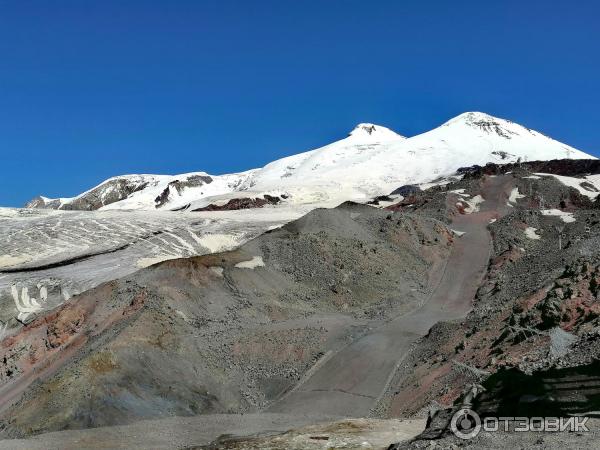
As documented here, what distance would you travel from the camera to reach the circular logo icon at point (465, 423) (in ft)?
48.5

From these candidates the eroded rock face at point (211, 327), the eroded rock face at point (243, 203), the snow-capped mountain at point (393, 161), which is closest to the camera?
the eroded rock face at point (211, 327)

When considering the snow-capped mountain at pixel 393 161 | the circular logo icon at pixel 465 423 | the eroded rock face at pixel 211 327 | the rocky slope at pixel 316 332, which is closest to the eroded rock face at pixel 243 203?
the snow-capped mountain at pixel 393 161

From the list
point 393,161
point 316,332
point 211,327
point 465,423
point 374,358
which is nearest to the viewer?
point 465,423

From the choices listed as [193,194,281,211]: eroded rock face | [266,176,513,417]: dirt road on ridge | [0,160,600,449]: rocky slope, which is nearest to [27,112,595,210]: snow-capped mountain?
[193,194,281,211]: eroded rock face

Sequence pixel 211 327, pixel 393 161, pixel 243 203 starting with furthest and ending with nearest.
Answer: pixel 393 161 → pixel 243 203 → pixel 211 327

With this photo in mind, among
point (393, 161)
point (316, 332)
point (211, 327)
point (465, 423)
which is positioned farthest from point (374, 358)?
point (393, 161)

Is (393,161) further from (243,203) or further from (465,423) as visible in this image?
(465,423)

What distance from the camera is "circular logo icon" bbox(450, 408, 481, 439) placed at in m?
14.8

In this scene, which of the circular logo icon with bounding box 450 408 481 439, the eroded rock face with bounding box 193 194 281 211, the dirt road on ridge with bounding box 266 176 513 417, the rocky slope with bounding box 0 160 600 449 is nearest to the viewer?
the circular logo icon with bounding box 450 408 481 439

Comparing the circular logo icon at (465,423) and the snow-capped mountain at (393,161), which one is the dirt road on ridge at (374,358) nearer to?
the circular logo icon at (465,423)

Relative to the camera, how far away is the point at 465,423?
15.5 m

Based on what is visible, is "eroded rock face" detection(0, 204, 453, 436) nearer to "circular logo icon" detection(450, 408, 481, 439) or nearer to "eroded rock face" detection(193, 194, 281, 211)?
"circular logo icon" detection(450, 408, 481, 439)

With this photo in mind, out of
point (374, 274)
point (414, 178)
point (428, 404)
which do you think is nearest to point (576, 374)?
point (428, 404)

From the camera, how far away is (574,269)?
2992cm
